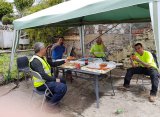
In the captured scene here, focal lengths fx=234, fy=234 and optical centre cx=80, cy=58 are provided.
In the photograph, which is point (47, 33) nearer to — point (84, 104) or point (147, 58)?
point (147, 58)

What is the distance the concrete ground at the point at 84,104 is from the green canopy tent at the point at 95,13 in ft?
5.16

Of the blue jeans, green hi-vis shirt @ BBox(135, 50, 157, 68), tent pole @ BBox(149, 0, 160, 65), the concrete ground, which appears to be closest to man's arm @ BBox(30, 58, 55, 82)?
the blue jeans

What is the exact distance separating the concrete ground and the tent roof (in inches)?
69.1

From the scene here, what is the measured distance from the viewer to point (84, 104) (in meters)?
5.07

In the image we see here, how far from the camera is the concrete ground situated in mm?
4621

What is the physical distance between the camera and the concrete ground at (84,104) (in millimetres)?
4621

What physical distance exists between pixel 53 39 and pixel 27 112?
23.2 feet

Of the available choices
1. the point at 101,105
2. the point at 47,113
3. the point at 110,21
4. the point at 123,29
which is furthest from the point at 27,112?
the point at 123,29

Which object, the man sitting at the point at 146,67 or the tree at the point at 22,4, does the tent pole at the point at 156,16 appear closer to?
the man sitting at the point at 146,67

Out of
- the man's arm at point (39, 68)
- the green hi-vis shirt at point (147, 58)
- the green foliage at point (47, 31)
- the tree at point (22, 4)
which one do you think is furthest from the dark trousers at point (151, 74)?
the tree at point (22, 4)

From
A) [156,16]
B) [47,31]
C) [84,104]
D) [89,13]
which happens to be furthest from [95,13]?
[47,31]

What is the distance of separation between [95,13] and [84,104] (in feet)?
6.89

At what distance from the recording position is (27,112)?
15.9 ft

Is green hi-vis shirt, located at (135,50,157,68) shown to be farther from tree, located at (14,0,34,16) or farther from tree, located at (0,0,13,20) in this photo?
tree, located at (0,0,13,20)
